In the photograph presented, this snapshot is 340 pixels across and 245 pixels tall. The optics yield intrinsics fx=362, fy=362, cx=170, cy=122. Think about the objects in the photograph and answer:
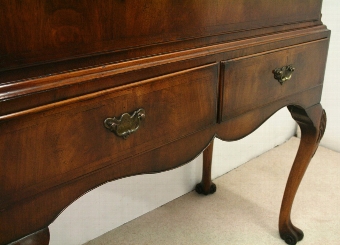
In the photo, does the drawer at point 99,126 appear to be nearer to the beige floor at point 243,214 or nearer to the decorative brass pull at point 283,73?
the decorative brass pull at point 283,73

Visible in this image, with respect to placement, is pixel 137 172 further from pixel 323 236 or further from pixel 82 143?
pixel 323 236

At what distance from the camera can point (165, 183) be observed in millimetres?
1311

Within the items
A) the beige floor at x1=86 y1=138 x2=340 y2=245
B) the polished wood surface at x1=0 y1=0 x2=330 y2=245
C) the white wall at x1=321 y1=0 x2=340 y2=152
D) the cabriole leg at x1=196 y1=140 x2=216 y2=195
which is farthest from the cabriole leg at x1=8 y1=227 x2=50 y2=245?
the white wall at x1=321 y1=0 x2=340 y2=152

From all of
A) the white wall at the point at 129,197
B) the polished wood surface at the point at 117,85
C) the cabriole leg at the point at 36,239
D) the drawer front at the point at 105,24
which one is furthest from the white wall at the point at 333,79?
the cabriole leg at the point at 36,239

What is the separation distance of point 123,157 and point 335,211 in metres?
0.98

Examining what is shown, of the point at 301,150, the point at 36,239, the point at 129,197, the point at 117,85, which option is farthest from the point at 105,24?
the point at 129,197

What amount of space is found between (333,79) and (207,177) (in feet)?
2.56

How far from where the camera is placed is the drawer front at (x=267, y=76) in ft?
2.19

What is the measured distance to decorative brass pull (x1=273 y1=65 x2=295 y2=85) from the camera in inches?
29.6

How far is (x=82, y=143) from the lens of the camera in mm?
493

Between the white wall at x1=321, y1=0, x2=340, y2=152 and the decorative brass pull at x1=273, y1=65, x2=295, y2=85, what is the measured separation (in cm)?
95

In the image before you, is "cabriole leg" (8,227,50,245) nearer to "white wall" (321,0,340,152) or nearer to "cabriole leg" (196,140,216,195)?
"cabriole leg" (196,140,216,195)

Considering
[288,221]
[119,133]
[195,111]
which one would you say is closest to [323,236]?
[288,221]

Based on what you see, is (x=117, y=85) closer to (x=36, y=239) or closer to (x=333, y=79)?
(x=36, y=239)
